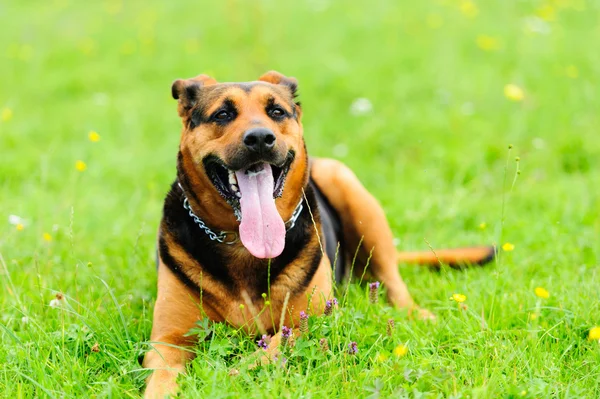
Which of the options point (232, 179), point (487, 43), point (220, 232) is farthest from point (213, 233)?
point (487, 43)

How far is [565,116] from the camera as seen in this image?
24.3 feet

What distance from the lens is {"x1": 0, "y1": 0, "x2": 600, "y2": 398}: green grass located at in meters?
3.19

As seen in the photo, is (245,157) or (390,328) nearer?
(390,328)

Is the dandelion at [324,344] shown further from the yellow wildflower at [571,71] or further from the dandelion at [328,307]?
the yellow wildflower at [571,71]

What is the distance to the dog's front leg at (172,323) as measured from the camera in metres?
3.37

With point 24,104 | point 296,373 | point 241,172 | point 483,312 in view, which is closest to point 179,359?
point 296,373

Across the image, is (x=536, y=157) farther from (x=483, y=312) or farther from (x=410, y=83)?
(x=483, y=312)

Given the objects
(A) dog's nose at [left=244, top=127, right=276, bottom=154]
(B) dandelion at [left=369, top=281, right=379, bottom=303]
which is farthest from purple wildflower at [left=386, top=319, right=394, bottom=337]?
(A) dog's nose at [left=244, top=127, right=276, bottom=154]

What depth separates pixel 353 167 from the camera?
22.9ft

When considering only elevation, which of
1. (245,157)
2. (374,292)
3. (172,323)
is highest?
(245,157)

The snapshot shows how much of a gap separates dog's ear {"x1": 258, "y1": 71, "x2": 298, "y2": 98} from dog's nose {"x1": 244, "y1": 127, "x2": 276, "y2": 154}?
0.75 m

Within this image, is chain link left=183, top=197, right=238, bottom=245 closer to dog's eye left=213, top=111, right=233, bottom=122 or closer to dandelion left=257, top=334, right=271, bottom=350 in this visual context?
dog's eye left=213, top=111, right=233, bottom=122

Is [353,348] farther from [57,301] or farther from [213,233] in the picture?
[57,301]

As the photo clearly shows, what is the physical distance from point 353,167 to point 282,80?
9.24ft
